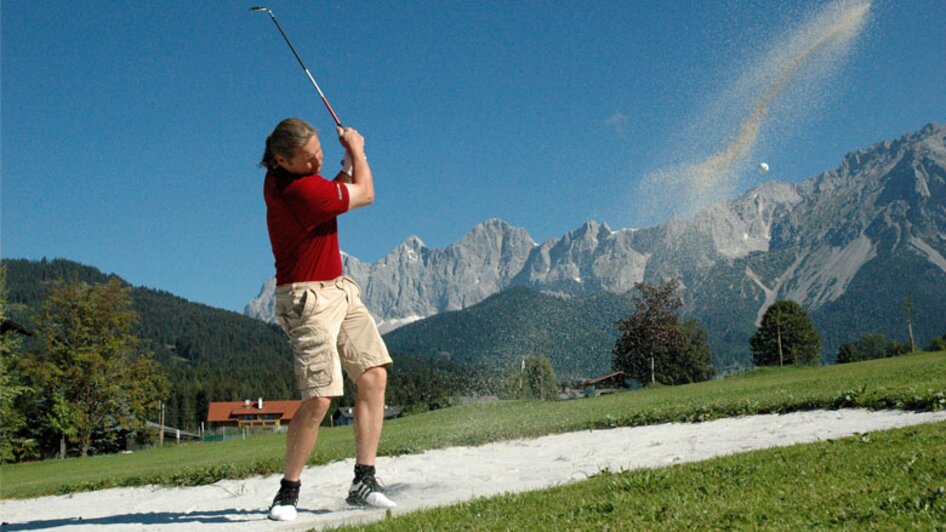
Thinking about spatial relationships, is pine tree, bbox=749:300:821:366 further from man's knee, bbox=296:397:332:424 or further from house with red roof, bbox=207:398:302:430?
man's knee, bbox=296:397:332:424

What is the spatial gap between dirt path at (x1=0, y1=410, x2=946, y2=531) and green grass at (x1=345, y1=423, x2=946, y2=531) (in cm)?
100

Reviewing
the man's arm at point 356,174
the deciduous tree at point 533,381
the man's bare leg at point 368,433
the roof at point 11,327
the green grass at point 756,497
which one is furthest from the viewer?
the deciduous tree at point 533,381

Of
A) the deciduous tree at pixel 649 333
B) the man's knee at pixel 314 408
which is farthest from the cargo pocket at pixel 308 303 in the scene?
the deciduous tree at pixel 649 333

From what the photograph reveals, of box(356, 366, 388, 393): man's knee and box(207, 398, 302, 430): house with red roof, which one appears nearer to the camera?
box(356, 366, 388, 393): man's knee

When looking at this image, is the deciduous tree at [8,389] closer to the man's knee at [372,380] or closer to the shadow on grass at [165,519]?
the shadow on grass at [165,519]

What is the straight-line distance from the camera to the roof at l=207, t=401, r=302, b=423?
137250 mm

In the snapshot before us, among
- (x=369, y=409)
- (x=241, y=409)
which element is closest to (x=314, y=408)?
(x=369, y=409)

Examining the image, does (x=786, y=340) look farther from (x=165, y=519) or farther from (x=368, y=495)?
(x=165, y=519)

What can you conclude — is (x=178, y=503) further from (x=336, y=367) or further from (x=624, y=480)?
(x=624, y=480)

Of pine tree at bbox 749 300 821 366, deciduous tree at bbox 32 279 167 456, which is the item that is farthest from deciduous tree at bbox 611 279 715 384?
deciduous tree at bbox 32 279 167 456

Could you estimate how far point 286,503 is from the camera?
5.74 m

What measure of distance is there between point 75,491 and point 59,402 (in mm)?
47240

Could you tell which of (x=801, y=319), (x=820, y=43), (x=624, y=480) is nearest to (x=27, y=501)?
(x=624, y=480)

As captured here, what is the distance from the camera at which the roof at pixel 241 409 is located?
13725cm
